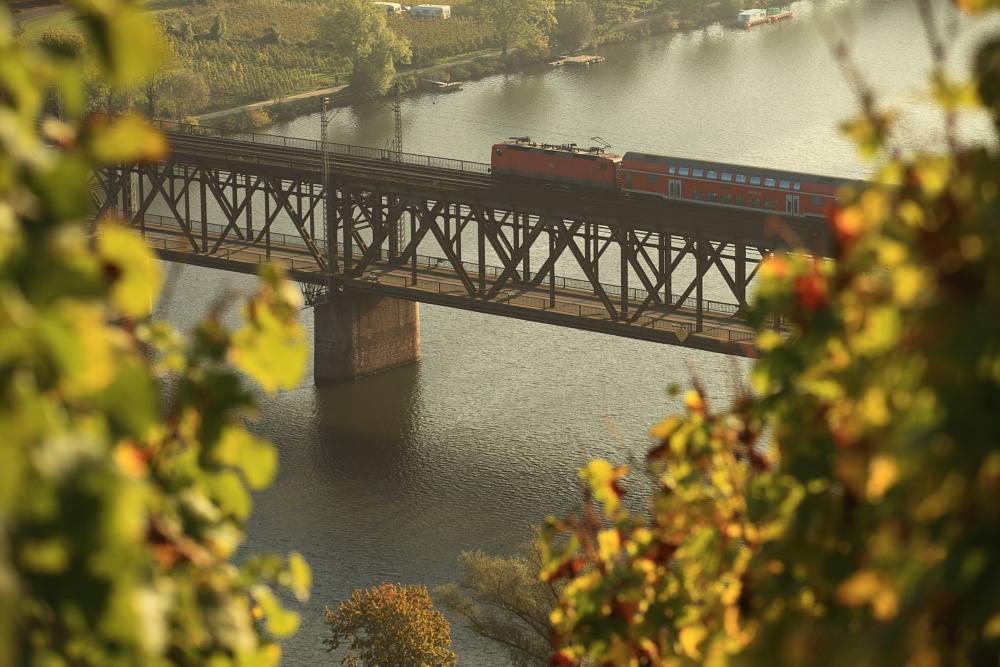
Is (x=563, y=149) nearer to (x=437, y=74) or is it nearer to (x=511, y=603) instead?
(x=511, y=603)

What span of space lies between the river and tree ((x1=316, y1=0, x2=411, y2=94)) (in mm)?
10723

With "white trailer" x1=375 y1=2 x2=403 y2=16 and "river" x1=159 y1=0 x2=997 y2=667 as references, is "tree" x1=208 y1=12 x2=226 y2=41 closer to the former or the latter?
"white trailer" x1=375 y1=2 x2=403 y2=16

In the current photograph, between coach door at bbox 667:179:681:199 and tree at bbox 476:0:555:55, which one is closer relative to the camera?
coach door at bbox 667:179:681:199

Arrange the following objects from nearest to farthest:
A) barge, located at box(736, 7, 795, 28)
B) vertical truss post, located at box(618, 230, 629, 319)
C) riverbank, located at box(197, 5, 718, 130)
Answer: vertical truss post, located at box(618, 230, 629, 319) → riverbank, located at box(197, 5, 718, 130) → barge, located at box(736, 7, 795, 28)

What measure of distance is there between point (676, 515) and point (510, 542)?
38980 mm

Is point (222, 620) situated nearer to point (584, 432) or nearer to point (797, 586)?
point (797, 586)

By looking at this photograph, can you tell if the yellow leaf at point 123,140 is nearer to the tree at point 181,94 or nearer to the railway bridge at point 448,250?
the railway bridge at point 448,250

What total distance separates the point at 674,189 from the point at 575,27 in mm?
68752

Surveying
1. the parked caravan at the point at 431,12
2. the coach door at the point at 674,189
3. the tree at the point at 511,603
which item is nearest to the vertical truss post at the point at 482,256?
the coach door at the point at 674,189

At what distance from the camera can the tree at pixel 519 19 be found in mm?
119375

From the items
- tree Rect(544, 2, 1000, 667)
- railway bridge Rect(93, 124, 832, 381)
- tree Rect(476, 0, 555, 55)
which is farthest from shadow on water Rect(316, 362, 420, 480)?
tree Rect(476, 0, 555, 55)

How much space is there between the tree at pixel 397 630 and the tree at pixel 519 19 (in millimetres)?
87260

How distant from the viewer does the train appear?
51.9m

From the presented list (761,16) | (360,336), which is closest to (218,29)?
(761,16)
